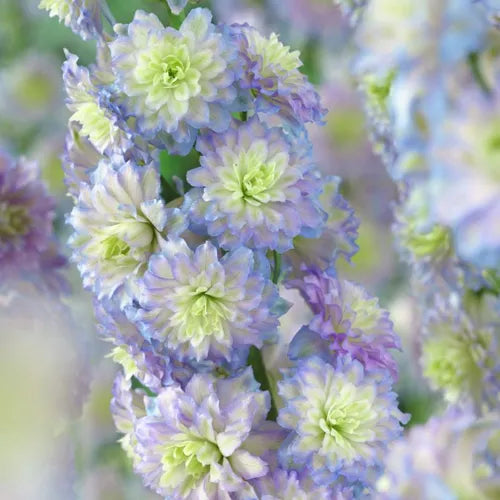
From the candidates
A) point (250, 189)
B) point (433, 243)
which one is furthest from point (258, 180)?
point (433, 243)

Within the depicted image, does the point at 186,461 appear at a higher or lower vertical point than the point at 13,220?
lower

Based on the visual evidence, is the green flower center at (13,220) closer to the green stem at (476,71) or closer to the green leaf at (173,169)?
the green leaf at (173,169)

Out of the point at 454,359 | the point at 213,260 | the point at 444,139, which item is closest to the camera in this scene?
the point at 444,139

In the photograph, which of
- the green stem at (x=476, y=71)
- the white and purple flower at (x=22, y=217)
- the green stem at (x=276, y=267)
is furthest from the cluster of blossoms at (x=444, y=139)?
the white and purple flower at (x=22, y=217)

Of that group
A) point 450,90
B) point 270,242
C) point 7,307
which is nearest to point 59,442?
point 7,307

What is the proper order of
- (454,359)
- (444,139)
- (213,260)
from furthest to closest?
(454,359)
(213,260)
(444,139)

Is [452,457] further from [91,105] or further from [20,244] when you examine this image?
[20,244]

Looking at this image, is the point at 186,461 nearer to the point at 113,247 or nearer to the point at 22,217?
the point at 113,247
